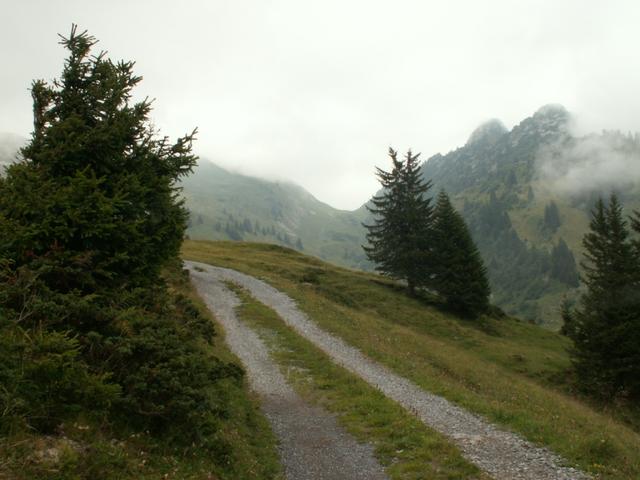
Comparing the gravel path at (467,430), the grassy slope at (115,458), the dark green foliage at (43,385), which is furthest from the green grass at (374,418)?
the dark green foliage at (43,385)

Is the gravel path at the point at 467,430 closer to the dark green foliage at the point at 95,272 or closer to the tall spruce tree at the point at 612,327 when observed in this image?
the dark green foliage at the point at 95,272

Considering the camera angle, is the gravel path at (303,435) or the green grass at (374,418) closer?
the green grass at (374,418)

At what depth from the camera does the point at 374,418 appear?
51.1ft

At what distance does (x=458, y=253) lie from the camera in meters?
57.5

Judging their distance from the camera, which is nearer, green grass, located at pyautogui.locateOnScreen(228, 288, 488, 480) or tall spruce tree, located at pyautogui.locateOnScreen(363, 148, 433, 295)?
green grass, located at pyautogui.locateOnScreen(228, 288, 488, 480)

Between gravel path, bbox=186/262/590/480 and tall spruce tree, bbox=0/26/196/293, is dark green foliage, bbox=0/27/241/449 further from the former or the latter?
gravel path, bbox=186/262/590/480

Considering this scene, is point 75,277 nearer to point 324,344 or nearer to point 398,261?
point 324,344

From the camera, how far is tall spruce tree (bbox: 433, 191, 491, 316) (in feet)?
185

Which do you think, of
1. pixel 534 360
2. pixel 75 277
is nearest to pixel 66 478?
pixel 75 277

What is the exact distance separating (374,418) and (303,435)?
2.70 meters

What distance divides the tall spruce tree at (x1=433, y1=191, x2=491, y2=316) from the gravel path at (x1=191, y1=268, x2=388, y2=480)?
36561 millimetres

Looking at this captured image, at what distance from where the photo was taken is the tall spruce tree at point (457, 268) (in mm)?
56281

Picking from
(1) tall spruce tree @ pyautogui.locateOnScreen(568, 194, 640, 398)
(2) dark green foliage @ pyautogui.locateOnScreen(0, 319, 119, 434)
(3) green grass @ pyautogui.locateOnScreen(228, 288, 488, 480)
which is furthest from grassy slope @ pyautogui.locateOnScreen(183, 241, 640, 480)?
(2) dark green foliage @ pyautogui.locateOnScreen(0, 319, 119, 434)

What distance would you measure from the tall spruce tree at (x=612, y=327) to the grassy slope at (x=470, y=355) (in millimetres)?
3425
